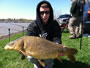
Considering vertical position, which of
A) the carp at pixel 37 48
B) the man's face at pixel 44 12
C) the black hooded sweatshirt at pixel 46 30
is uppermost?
the man's face at pixel 44 12

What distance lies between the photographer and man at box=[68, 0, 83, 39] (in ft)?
18.7

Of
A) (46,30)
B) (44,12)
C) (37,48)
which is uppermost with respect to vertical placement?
(44,12)

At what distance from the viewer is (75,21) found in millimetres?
5906

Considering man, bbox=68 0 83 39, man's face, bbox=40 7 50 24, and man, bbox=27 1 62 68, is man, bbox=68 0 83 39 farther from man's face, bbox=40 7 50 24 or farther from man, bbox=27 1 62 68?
man's face, bbox=40 7 50 24

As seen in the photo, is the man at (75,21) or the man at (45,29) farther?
the man at (75,21)

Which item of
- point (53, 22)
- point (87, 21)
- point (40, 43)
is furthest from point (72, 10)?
point (40, 43)

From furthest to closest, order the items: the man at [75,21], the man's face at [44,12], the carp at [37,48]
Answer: the man at [75,21], the man's face at [44,12], the carp at [37,48]

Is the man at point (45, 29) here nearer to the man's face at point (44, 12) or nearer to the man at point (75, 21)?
the man's face at point (44, 12)

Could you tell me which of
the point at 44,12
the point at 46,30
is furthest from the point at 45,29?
the point at 44,12

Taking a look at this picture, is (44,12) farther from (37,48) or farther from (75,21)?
(75,21)

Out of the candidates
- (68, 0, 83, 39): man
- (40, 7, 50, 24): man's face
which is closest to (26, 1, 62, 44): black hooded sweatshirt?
(40, 7, 50, 24): man's face

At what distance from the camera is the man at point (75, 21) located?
224 inches

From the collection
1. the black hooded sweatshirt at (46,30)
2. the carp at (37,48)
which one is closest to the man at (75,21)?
the black hooded sweatshirt at (46,30)

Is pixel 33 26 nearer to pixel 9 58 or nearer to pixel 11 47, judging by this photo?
pixel 11 47
